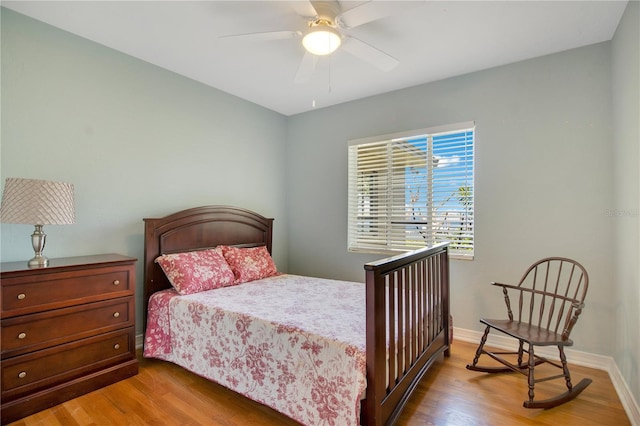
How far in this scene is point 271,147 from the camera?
13.7ft

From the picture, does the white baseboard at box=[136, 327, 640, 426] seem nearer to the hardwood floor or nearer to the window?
the hardwood floor

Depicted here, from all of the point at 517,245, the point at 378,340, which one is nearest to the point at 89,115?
the point at 378,340

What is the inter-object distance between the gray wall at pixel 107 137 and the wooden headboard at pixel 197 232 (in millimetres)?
177

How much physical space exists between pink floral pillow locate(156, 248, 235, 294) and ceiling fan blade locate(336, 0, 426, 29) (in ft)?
7.20

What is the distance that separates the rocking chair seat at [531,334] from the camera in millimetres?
1961

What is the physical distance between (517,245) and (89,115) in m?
3.81

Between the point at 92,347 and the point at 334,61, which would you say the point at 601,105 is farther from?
the point at 92,347

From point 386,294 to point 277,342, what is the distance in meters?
0.70

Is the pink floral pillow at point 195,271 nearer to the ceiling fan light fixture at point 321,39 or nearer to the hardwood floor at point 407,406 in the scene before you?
Answer: the hardwood floor at point 407,406

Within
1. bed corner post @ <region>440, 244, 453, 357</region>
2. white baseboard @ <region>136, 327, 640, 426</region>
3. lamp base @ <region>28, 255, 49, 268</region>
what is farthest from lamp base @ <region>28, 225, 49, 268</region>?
bed corner post @ <region>440, 244, 453, 357</region>

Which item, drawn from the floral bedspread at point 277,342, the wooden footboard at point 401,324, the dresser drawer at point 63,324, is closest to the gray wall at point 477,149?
the dresser drawer at point 63,324

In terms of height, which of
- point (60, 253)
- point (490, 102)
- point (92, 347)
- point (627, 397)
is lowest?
point (627, 397)

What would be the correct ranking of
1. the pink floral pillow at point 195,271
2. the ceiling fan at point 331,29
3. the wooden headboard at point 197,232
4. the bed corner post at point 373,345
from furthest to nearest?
the wooden headboard at point 197,232 → the pink floral pillow at point 195,271 → the ceiling fan at point 331,29 → the bed corner post at point 373,345

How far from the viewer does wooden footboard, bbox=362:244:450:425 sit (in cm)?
152
